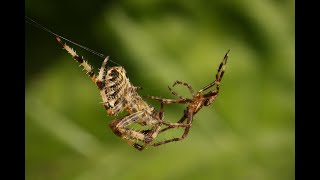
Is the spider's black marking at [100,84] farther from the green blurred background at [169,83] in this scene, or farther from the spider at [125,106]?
the green blurred background at [169,83]

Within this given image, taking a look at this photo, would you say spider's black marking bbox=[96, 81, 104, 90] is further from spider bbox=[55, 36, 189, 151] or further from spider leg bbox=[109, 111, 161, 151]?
spider leg bbox=[109, 111, 161, 151]

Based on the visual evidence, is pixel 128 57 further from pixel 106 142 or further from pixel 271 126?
pixel 271 126

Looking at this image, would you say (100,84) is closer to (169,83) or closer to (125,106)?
(125,106)

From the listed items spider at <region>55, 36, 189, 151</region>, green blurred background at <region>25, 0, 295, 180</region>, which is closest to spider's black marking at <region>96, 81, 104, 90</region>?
spider at <region>55, 36, 189, 151</region>

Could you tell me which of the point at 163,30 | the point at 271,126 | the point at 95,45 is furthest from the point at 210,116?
the point at 95,45

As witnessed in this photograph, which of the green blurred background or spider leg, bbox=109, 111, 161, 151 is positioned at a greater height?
the green blurred background

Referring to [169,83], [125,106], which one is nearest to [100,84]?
[125,106]
